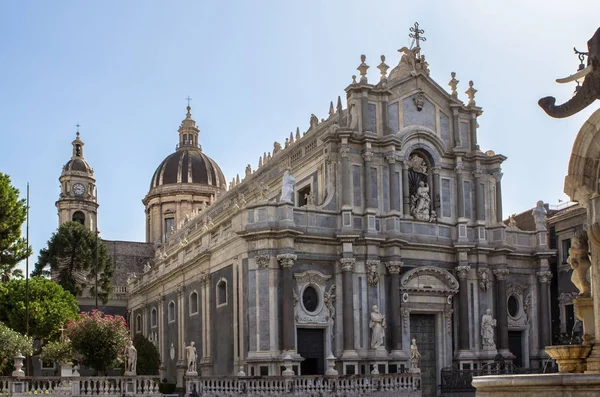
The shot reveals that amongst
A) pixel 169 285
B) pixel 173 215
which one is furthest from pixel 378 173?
pixel 173 215

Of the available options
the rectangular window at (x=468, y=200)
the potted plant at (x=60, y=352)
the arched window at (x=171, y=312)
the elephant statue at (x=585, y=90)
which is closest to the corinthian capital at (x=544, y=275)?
the rectangular window at (x=468, y=200)

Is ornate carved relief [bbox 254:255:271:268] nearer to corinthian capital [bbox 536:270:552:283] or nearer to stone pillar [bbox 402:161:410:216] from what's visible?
stone pillar [bbox 402:161:410:216]

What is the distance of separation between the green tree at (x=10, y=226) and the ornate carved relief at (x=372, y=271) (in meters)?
15.5

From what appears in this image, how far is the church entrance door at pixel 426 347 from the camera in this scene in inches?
1647

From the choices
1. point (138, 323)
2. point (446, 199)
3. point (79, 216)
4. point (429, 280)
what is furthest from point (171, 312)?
point (79, 216)

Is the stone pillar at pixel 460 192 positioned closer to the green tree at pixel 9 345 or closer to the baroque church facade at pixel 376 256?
the baroque church facade at pixel 376 256

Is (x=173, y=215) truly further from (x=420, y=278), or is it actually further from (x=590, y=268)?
(x=590, y=268)

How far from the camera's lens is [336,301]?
131ft

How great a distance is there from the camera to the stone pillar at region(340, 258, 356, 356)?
39250 mm

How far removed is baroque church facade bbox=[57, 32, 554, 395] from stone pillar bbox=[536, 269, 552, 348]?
7cm

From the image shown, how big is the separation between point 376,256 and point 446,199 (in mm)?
5606

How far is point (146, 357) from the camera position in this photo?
48656 millimetres

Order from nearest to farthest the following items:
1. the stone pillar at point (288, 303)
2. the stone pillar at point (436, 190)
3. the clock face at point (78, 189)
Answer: the stone pillar at point (288, 303) → the stone pillar at point (436, 190) → the clock face at point (78, 189)

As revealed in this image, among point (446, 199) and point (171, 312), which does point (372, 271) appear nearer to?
point (446, 199)
